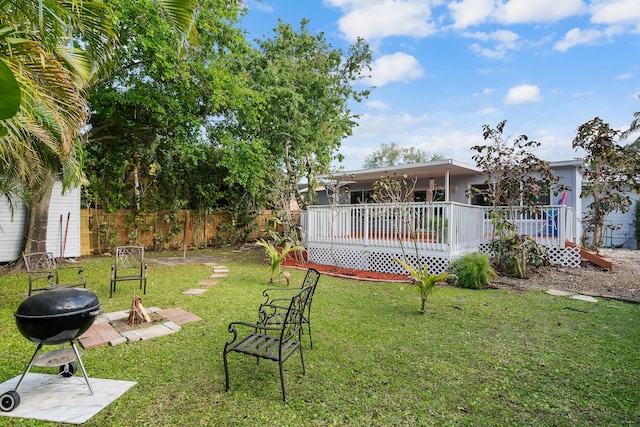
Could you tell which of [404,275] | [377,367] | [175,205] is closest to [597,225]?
[404,275]

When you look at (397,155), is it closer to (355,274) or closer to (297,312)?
(355,274)

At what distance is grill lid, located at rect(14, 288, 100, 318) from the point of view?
2.27 metres

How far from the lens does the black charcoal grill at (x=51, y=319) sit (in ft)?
7.42

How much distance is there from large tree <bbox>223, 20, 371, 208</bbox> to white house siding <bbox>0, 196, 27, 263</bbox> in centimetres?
577

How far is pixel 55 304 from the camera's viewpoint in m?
2.32

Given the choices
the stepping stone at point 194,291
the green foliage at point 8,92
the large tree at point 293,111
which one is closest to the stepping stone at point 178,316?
the stepping stone at point 194,291

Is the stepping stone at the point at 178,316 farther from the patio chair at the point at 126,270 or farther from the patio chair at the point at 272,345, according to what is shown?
the patio chair at the point at 272,345

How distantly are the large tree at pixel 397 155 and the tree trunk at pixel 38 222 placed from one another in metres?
31.2

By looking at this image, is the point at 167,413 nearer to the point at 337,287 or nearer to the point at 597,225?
the point at 337,287

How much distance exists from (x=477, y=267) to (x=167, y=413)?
245 inches

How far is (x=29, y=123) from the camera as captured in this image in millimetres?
3100

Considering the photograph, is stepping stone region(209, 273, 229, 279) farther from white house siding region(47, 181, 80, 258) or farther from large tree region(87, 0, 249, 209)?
white house siding region(47, 181, 80, 258)

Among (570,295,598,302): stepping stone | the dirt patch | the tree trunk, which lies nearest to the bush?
the dirt patch

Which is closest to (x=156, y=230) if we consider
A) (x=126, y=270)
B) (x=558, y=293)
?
(x=126, y=270)
